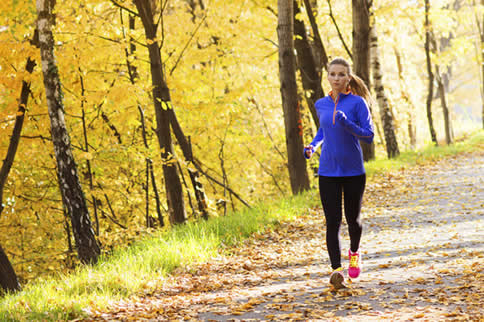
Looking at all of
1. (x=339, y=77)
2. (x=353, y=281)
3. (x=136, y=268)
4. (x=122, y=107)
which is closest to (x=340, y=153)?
(x=339, y=77)

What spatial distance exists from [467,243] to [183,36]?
1067 centimetres

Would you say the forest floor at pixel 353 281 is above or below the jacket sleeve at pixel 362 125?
below

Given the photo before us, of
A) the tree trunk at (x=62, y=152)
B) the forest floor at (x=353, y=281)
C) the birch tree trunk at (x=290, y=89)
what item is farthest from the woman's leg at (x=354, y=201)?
the birch tree trunk at (x=290, y=89)

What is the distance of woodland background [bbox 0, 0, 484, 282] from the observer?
1015cm

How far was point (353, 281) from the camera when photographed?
4988 millimetres

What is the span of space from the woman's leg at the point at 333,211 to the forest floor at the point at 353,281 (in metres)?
0.34

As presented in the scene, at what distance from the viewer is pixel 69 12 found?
419 inches

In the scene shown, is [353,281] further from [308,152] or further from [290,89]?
[290,89]

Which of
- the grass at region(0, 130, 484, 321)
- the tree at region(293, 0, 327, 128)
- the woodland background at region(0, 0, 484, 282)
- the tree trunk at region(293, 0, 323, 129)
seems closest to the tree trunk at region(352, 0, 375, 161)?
the woodland background at region(0, 0, 484, 282)

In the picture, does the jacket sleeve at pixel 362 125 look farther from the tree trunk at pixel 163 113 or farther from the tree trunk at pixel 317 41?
the tree trunk at pixel 317 41

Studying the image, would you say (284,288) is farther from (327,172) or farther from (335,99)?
(335,99)

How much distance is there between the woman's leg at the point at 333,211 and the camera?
4.66 m

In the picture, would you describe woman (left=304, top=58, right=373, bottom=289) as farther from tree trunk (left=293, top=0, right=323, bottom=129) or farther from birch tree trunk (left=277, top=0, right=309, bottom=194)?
tree trunk (left=293, top=0, right=323, bottom=129)

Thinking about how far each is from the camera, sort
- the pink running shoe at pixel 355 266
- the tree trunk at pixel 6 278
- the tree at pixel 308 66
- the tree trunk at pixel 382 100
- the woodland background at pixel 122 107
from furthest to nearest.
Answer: the tree trunk at pixel 382 100 < the tree at pixel 308 66 < the woodland background at pixel 122 107 < the tree trunk at pixel 6 278 < the pink running shoe at pixel 355 266
